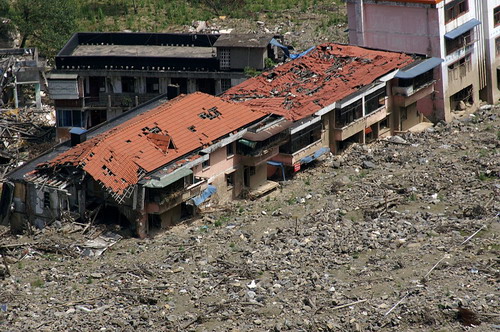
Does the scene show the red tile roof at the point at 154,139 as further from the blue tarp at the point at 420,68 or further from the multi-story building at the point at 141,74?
the blue tarp at the point at 420,68

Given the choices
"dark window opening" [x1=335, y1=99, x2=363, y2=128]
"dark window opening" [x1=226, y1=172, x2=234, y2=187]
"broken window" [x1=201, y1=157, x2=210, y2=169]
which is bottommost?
"dark window opening" [x1=226, y1=172, x2=234, y2=187]

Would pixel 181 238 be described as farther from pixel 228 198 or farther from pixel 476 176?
pixel 476 176

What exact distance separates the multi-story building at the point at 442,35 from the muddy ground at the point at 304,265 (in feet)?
38.0

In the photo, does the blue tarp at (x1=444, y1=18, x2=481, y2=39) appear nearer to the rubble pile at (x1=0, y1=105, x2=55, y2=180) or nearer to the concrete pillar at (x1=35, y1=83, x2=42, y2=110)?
the rubble pile at (x1=0, y1=105, x2=55, y2=180)

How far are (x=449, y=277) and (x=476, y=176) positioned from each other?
15968 millimetres

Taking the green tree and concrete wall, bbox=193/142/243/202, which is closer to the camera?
concrete wall, bbox=193/142/243/202

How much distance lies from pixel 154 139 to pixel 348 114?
15489mm

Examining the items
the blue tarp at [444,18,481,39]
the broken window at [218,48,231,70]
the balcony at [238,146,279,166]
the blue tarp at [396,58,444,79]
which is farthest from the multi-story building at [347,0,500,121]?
the balcony at [238,146,279,166]

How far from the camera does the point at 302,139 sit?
87.9m

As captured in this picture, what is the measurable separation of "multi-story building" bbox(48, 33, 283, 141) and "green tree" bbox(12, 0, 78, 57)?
11556 millimetres

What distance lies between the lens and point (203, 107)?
8550 cm

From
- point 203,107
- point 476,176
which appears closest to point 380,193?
point 476,176

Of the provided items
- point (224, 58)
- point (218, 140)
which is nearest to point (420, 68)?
point (224, 58)

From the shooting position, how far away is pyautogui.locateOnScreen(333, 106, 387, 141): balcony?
9069cm
